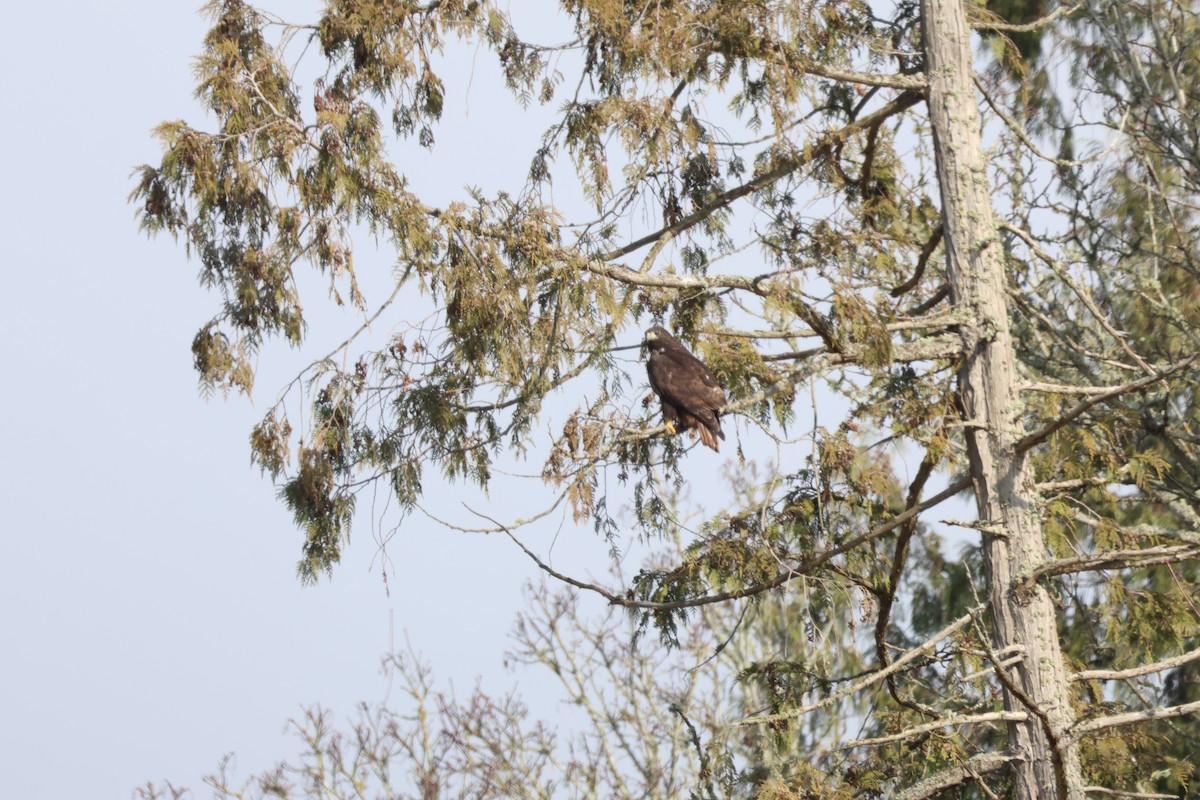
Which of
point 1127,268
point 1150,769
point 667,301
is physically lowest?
point 1150,769

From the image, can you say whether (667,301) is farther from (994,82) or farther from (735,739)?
(735,739)

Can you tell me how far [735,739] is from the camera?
13320 mm

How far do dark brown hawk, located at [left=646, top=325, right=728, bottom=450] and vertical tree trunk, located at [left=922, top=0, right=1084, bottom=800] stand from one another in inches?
45.7

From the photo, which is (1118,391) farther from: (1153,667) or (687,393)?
(687,393)

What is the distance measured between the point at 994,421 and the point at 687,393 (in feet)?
4.63

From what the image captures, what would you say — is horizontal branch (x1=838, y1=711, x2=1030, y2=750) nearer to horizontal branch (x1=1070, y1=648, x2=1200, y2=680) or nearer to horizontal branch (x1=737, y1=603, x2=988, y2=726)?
horizontal branch (x1=737, y1=603, x2=988, y2=726)

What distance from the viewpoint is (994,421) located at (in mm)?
6156

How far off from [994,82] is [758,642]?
23.8ft

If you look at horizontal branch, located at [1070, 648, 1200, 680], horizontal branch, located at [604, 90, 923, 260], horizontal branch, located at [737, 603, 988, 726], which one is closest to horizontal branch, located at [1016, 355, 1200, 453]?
horizontal branch, located at [737, 603, 988, 726]

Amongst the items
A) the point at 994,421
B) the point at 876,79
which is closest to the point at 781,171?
→ the point at 876,79

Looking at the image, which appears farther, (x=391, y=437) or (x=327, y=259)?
(x=391, y=437)

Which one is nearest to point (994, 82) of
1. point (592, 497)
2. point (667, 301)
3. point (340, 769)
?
point (667, 301)

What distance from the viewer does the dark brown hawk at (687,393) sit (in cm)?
641

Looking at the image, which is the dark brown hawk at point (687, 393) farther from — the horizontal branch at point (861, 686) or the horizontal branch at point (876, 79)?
the horizontal branch at point (876, 79)
